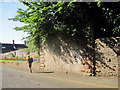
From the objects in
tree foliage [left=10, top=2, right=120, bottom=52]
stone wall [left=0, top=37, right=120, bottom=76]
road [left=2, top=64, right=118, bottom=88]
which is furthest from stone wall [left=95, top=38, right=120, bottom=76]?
tree foliage [left=10, top=2, right=120, bottom=52]

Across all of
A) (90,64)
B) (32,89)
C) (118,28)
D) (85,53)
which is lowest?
(32,89)

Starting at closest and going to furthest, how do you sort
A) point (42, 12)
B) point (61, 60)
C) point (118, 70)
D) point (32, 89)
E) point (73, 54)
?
point (32, 89)
point (118, 70)
point (42, 12)
point (73, 54)
point (61, 60)

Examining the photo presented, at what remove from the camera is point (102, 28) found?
11.5m

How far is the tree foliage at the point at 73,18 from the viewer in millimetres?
10727

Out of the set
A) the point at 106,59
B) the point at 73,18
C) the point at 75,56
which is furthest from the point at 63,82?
the point at 73,18

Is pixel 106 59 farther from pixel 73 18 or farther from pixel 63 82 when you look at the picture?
pixel 73 18

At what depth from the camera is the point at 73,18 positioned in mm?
11969

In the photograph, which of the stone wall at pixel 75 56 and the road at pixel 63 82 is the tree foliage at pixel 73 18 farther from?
the road at pixel 63 82

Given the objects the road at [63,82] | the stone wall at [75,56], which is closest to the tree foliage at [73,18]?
the stone wall at [75,56]

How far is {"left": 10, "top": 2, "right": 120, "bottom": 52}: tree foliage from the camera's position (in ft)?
35.2

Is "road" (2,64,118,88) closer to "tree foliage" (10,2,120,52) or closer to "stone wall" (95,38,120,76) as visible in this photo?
"stone wall" (95,38,120,76)

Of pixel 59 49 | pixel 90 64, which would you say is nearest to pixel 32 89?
pixel 90 64

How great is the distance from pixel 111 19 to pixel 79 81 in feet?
15.2

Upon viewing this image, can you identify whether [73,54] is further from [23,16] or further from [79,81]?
[23,16]
